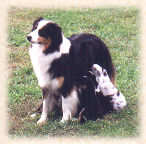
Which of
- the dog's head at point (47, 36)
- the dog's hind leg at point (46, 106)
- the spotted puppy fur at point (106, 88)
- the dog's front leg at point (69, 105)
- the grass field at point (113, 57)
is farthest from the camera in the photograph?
the spotted puppy fur at point (106, 88)

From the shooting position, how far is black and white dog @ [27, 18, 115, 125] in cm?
531

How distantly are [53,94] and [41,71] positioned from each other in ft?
1.66

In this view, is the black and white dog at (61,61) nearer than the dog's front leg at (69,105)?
Yes

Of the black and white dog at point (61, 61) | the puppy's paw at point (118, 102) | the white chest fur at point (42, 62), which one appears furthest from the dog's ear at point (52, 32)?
the puppy's paw at point (118, 102)

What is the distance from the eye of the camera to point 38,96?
6727 millimetres

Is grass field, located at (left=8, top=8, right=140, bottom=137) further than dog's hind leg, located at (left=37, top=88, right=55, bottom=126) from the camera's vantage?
No

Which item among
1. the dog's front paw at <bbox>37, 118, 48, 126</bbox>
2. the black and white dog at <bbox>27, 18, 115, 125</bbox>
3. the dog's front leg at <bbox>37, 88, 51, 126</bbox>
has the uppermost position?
the black and white dog at <bbox>27, 18, 115, 125</bbox>

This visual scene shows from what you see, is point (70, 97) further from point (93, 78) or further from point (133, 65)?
point (133, 65)

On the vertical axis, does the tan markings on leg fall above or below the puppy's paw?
above

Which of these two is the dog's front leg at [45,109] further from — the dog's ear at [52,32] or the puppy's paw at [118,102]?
the puppy's paw at [118,102]

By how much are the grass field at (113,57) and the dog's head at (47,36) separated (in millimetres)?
1326

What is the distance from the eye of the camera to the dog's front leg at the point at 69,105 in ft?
18.6

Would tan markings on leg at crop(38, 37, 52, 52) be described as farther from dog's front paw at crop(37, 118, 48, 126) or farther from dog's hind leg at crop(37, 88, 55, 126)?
dog's front paw at crop(37, 118, 48, 126)

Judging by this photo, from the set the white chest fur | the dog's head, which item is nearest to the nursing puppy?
the white chest fur
